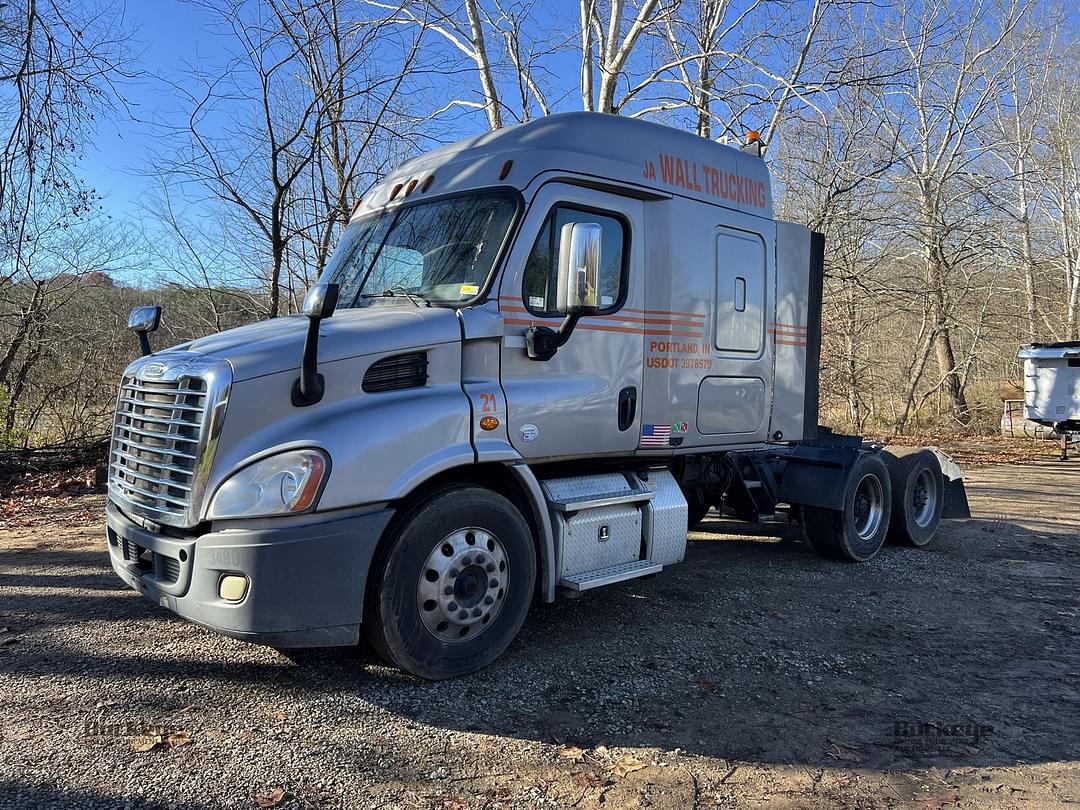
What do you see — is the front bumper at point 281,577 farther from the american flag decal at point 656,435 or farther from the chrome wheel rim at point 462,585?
the american flag decal at point 656,435

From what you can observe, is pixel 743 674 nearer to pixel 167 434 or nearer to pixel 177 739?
pixel 177 739

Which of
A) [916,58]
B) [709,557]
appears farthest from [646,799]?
[916,58]

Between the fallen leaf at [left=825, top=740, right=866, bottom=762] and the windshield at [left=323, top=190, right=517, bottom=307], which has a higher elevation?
the windshield at [left=323, top=190, right=517, bottom=307]

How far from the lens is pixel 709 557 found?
7355mm

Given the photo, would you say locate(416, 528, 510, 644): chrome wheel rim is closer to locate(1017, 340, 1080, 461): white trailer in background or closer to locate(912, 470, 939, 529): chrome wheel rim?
locate(912, 470, 939, 529): chrome wheel rim

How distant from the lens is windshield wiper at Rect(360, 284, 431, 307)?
459 cm

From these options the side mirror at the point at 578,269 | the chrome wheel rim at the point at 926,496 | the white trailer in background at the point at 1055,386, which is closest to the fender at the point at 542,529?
the side mirror at the point at 578,269

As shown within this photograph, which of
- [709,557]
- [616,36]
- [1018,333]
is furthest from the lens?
[1018,333]

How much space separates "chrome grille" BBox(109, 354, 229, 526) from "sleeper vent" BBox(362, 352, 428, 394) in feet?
2.37

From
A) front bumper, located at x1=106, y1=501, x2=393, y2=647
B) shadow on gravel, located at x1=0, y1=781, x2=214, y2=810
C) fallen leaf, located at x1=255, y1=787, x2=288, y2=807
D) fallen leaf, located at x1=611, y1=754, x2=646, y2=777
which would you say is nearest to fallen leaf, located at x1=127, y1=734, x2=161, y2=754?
shadow on gravel, located at x1=0, y1=781, x2=214, y2=810

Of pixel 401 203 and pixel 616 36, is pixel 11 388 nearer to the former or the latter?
pixel 401 203

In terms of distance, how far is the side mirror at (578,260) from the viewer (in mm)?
4207

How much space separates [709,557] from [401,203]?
4.36 m

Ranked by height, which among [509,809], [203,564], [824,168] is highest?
[824,168]
